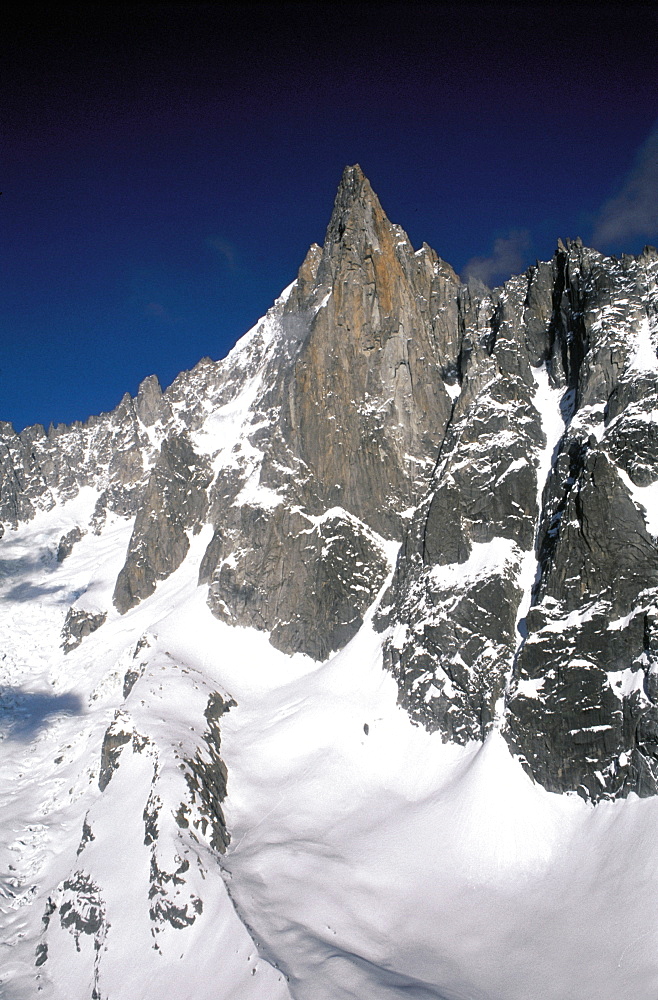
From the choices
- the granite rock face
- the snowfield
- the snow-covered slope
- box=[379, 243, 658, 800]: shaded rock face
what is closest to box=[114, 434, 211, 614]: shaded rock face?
the granite rock face

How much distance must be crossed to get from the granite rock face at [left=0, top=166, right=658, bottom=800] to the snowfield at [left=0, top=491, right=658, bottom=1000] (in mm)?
4680

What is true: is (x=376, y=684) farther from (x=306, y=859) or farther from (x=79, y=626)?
(x=79, y=626)

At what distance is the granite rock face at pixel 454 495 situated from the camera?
187ft

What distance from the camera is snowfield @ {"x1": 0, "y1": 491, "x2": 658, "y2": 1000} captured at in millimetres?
41844

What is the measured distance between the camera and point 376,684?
72.2 metres

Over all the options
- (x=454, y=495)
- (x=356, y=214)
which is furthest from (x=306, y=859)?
(x=356, y=214)

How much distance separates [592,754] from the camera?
5378 centimetres

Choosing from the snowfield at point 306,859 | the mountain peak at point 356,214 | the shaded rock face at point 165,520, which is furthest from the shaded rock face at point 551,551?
the shaded rock face at point 165,520

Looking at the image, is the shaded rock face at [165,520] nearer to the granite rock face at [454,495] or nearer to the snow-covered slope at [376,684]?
the granite rock face at [454,495]

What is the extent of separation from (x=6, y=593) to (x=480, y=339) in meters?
108

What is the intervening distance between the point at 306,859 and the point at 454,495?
133 ft

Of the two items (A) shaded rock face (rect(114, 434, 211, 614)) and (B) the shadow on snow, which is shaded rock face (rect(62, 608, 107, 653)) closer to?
(A) shaded rock face (rect(114, 434, 211, 614))

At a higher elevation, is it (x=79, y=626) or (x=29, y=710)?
(x=79, y=626)

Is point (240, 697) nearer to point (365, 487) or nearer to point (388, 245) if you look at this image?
point (365, 487)
